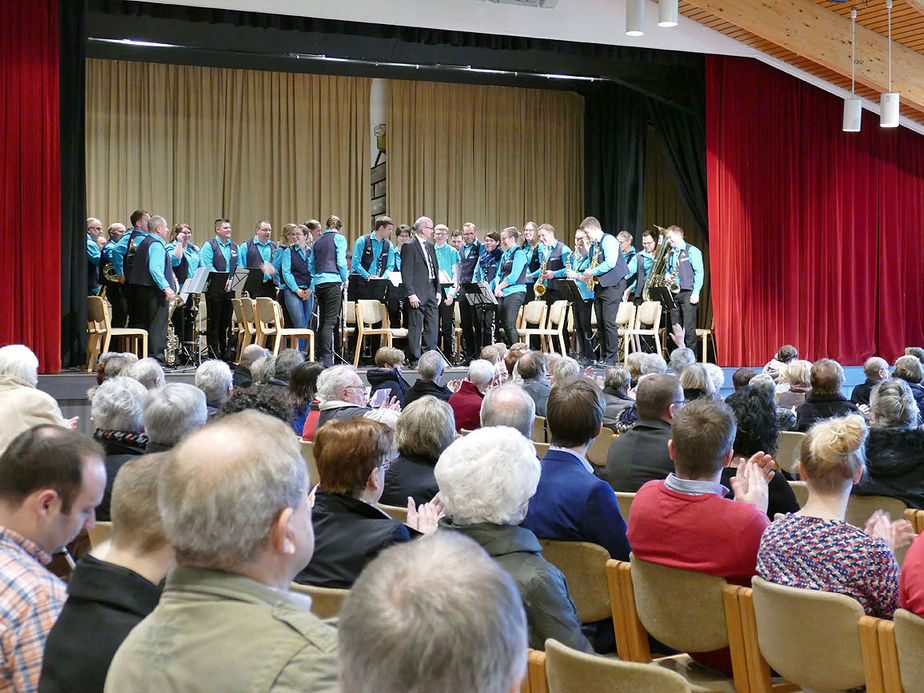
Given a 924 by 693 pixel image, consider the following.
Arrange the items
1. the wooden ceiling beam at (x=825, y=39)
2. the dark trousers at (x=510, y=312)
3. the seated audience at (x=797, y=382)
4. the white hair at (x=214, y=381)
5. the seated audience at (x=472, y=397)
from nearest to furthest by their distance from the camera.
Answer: the white hair at (x=214, y=381) < the seated audience at (x=472, y=397) < the seated audience at (x=797, y=382) < the wooden ceiling beam at (x=825, y=39) < the dark trousers at (x=510, y=312)

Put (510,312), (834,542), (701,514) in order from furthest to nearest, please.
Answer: (510,312), (701,514), (834,542)

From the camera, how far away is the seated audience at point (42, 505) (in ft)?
5.96

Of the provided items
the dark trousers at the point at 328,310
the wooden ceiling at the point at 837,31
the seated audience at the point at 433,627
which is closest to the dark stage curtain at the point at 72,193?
the dark trousers at the point at 328,310

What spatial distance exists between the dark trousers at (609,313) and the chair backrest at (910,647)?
368 inches

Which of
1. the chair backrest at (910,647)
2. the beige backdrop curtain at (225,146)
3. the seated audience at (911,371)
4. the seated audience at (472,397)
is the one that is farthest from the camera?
the beige backdrop curtain at (225,146)

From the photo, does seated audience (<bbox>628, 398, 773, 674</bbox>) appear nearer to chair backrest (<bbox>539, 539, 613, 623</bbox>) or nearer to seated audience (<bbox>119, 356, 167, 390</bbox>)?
chair backrest (<bbox>539, 539, 613, 623</bbox>)

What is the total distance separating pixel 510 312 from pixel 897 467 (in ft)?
26.0

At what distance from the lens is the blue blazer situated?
290 centimetres

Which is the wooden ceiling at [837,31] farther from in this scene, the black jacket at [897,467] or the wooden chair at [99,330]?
the black jacket at [897,467]

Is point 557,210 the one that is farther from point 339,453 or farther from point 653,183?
point 339,453

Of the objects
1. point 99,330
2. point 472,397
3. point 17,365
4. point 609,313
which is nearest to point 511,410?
point 472,397

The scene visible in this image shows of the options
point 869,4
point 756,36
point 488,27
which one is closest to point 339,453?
point 488,27

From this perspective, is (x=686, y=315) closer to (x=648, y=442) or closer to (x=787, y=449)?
(x=787, y=449)

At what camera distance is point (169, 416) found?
11.2 ft
